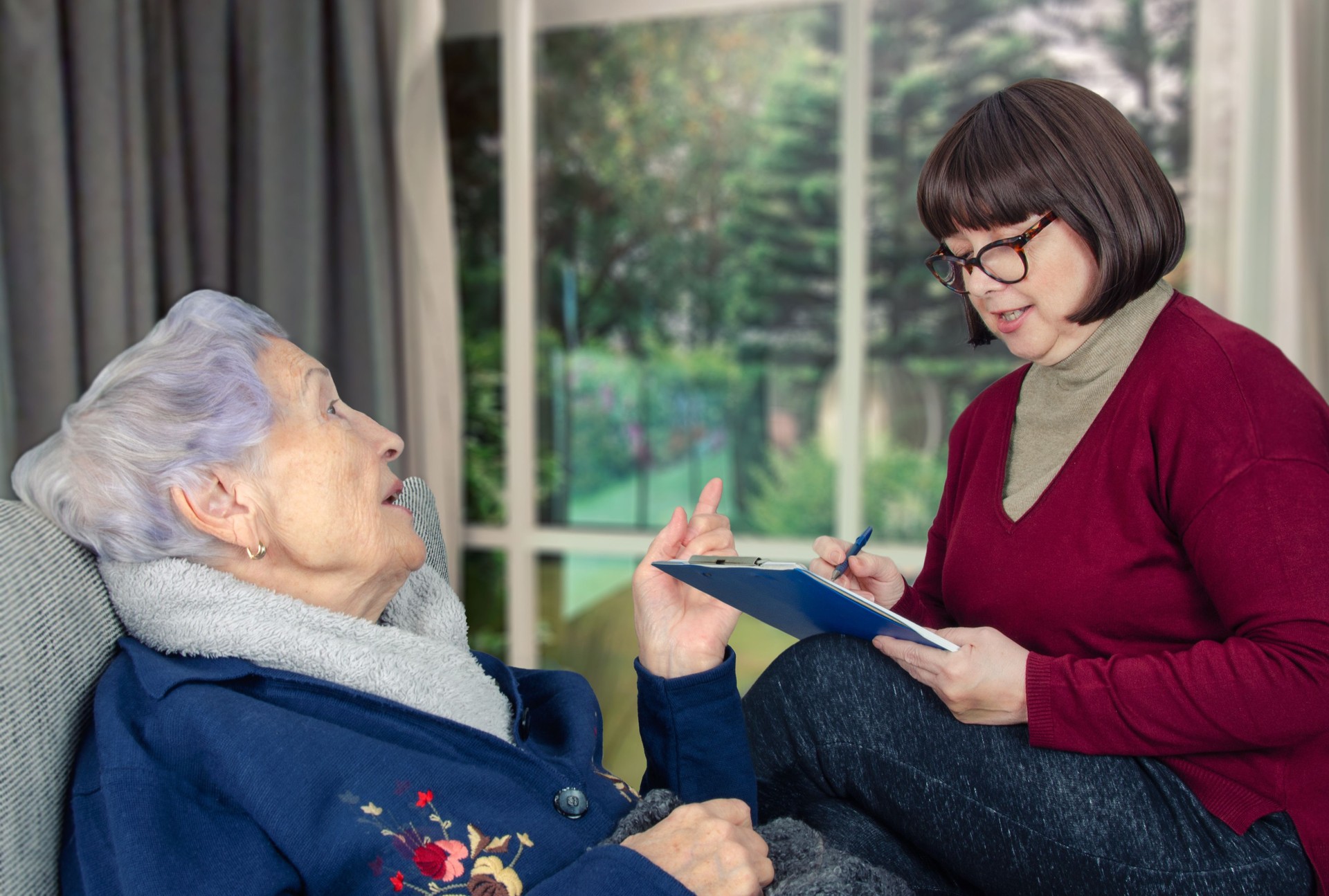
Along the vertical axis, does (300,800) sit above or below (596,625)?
above

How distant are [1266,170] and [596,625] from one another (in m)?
2.31

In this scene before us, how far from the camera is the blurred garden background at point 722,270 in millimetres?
3121

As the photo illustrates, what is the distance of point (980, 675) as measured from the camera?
1.04 m

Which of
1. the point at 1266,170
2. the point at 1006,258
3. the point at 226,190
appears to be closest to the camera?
the point at 1006,258

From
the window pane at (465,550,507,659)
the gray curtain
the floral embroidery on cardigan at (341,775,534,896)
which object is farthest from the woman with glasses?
the window pane at (465,550,507,659)

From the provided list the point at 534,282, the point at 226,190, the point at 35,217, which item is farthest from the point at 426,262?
the point at 35,217

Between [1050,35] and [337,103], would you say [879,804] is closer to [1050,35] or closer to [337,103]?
[337,103]

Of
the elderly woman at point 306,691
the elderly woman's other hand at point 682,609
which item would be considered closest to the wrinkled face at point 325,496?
the elderly woman at point 306,691

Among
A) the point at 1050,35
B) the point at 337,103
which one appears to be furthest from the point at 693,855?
the point at 1050,35

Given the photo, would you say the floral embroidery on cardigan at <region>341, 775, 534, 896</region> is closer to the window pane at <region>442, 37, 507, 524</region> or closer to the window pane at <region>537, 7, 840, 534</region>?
the window pane at <region>537, 7, 840, 534</region>

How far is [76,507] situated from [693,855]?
2.29ft

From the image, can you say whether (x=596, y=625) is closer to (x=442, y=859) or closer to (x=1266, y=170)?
(x=1266, y=170)

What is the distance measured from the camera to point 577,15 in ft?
10.8

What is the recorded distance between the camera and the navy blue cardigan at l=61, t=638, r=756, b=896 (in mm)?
901
